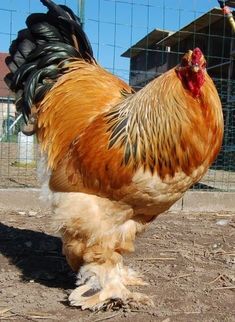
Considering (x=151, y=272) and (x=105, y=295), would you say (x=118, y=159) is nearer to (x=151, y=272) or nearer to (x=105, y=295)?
(x=105, y=295)

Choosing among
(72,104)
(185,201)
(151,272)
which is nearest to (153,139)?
(72,104)

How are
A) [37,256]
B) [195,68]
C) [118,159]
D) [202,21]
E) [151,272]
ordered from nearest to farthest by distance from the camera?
[195,68] < [118,159] < [151,272] < [37,256] < [202,21]

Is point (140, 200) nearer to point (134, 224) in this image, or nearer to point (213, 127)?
point (134, 224)

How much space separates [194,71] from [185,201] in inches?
141

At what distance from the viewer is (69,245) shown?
3250mm

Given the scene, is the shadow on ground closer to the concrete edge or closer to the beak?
the concrete edge

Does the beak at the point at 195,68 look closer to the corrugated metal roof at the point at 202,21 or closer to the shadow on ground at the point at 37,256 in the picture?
the shadow on ground at the point at 37,256

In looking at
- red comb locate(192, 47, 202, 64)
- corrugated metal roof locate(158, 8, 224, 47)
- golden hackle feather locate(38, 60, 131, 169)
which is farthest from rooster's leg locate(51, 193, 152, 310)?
corrugated metal roof locate(158, 8, 224, 47)

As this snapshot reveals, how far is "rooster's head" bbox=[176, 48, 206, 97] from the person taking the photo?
2797mm

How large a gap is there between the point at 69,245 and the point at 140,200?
2.18ft

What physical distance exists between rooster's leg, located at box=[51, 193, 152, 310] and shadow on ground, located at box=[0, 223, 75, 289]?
0.33 m

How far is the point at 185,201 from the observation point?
6176 mm

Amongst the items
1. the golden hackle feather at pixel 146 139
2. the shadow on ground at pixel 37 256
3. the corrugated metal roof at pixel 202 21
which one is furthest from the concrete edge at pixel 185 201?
the golden hackle feather at pixel 146 139

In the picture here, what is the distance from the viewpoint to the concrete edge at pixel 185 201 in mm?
5727
